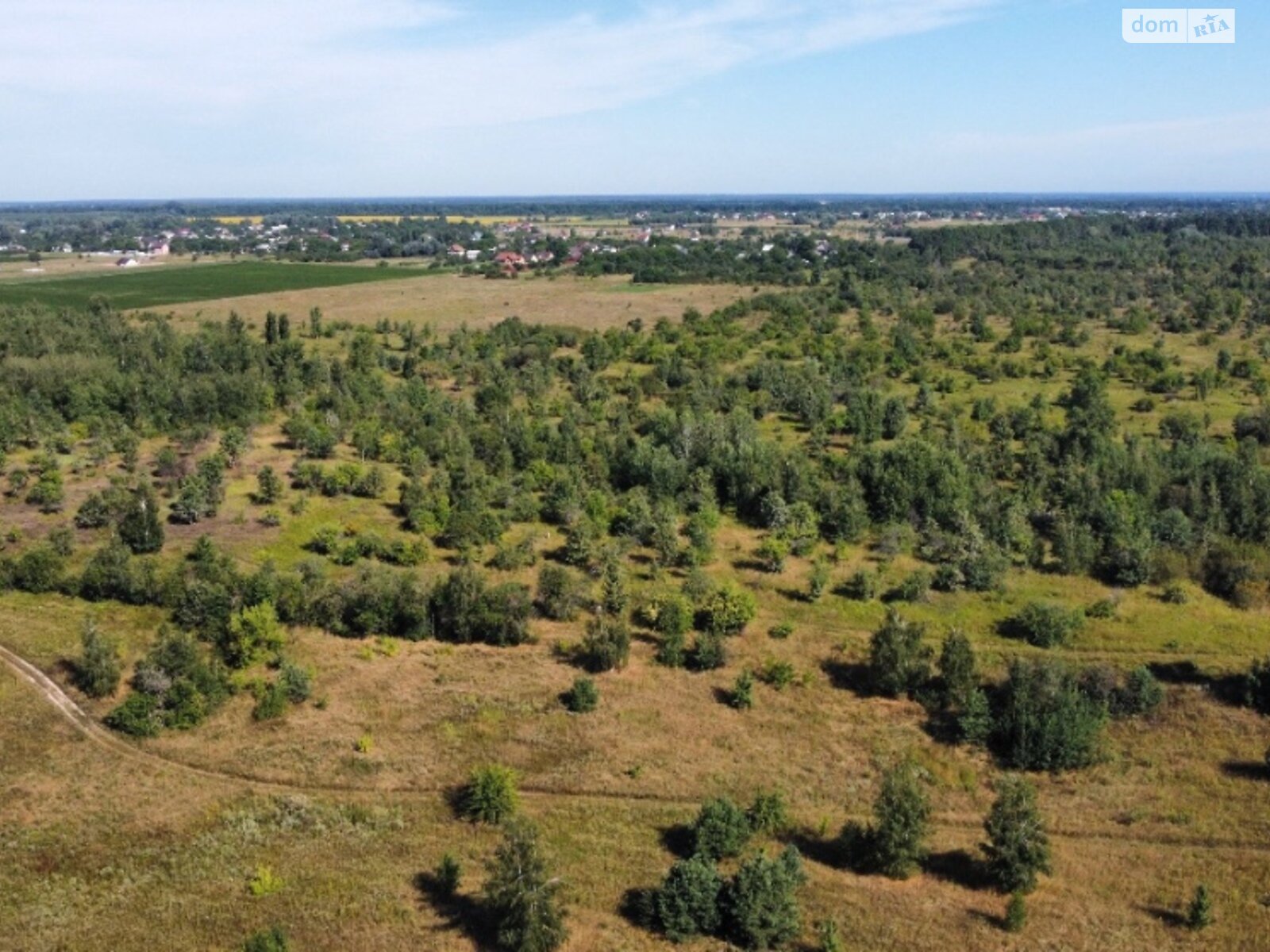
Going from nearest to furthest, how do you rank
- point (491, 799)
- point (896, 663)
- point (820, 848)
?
point (820, 848)
point (491, 799)
point (896, 663)

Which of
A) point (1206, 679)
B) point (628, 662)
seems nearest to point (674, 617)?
point (628, 662)

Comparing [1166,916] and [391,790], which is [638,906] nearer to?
[391,790]

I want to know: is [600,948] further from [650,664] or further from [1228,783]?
[1228,783]

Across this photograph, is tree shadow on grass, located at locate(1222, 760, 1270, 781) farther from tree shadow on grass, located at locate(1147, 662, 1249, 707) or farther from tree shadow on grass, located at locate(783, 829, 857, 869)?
tree shadow on grass, located at locate(783, 829, 857, 869)

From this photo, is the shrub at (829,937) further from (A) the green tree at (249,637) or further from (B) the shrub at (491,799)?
(A) the green tree at (249,637)

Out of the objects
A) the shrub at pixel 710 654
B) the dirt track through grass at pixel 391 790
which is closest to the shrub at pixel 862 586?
the shrub at pixel 710 654

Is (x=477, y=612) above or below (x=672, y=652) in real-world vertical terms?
above

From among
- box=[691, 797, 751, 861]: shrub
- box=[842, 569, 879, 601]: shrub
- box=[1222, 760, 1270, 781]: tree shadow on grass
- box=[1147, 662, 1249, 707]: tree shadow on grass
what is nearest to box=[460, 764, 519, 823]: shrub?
box=[691, 797, 751, 861]: shrub
